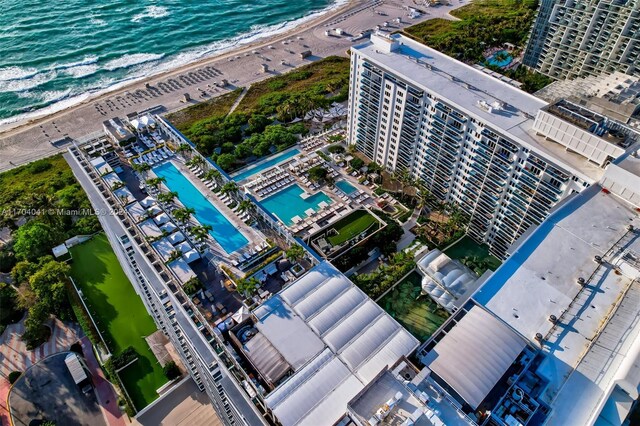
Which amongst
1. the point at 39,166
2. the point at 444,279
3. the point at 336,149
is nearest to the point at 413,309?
the point at 444,279

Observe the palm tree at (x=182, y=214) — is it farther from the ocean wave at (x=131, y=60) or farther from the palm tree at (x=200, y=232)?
the ocean wave at (x=131, y=60)

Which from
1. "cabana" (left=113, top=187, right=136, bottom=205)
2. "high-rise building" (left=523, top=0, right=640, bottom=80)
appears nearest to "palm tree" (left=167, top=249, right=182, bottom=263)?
"cabana" (left=113, top=187, right=136, bottom=205)

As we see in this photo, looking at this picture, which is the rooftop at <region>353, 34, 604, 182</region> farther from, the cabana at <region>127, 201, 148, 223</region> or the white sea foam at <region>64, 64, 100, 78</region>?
the white sea foam at <region>64, 64, 100, 78</region>

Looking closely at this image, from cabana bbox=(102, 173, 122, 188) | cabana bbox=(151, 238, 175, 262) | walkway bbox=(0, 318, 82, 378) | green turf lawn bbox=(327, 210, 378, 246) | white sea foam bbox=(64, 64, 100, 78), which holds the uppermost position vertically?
cabana bbox=(102, 173, 122, 188)

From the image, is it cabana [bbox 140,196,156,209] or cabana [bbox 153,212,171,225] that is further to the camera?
cabana [bbox 140,196,156,209]

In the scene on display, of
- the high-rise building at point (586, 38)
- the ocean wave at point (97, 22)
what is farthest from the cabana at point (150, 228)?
the ocean wave at point (97, 22)

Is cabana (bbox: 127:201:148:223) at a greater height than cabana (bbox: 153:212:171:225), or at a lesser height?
greater

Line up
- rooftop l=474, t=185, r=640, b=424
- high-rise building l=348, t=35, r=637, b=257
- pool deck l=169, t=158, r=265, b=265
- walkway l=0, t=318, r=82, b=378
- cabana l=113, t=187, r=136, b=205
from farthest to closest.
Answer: walkway l=0, t=318, r=82, b=378
high-rise building l=348, t=35, r=637, b=257
cabana l=113, t=187, r=136, b=205
pool deck l=169, t=158, r=265, b=265
rooftop l=474, t=185, r=640, b=424
